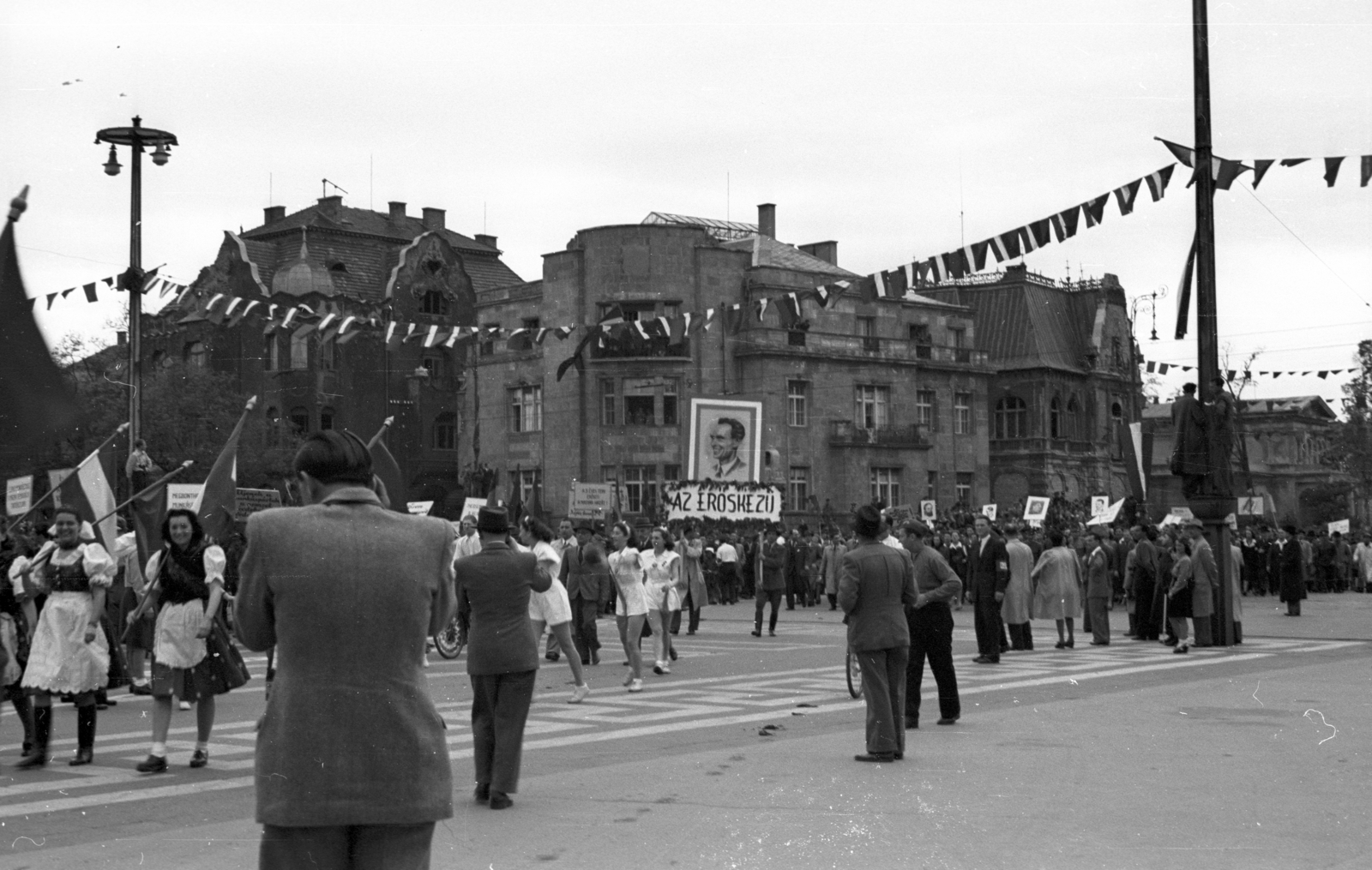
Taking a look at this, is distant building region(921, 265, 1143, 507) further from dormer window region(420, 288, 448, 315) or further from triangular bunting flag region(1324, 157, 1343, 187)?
triangular bunting flag region(1324, 157, 1343, 187)

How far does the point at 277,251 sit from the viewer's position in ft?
249

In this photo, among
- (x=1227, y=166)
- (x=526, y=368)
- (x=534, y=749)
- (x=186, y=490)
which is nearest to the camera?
(x=534, y=749)

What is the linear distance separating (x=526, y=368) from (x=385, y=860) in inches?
2446

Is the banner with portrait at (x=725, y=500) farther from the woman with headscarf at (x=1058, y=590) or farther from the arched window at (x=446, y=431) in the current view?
the arched window at (x=446, y=431)

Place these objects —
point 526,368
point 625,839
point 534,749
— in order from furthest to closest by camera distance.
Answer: point 526,368, point 534,749, point 625,839

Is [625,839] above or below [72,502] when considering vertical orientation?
below

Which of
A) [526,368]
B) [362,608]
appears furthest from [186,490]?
[526,368]

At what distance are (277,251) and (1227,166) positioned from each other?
62.3 metres

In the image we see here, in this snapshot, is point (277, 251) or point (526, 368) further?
point (277, 251)

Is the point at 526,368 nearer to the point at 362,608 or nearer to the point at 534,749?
the point at 534,749

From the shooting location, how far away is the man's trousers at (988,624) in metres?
20.2

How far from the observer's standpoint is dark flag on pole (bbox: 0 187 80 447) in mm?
4875

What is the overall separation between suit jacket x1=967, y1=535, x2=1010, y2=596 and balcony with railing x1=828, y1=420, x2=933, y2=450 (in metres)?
44.6

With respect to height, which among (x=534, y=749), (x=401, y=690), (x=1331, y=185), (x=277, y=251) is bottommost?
(x=534, y=749)
